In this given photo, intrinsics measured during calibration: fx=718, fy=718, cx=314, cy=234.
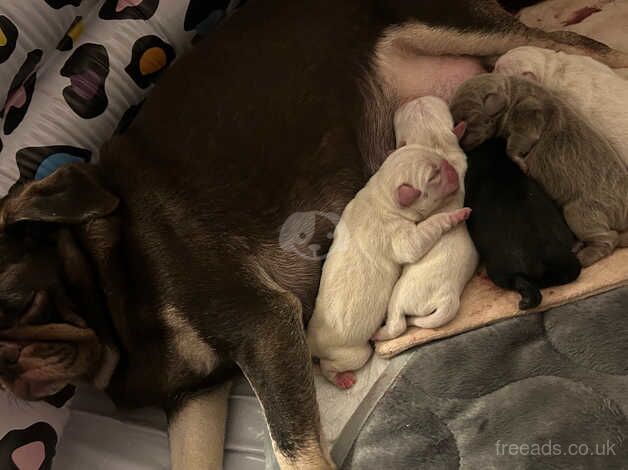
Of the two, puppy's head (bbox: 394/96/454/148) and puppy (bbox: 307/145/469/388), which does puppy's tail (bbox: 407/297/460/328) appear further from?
puppy's head (bbox: 394/96/454/148)

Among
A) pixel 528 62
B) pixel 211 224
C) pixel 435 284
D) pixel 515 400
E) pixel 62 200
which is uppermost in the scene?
pixel 62 200

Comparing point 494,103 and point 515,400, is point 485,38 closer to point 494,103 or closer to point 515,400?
point 494,103

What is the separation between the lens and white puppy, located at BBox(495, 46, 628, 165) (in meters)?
1.76

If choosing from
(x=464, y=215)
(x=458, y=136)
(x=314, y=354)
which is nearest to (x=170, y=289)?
(x=314, y=354)

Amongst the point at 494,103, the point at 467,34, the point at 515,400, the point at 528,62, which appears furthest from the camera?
the point at 467,34

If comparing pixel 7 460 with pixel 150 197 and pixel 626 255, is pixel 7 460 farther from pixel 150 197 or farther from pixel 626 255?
pixel 626 255

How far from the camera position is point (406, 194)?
1688 millimetres

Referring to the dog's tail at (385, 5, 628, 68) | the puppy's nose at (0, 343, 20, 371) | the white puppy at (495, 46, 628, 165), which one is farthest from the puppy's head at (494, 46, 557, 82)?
the puppy's nose at (0, 343, 20, 371)

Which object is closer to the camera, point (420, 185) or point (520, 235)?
point (520, 235)

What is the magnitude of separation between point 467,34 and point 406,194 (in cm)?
73

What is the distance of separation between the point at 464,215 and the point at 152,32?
104cm

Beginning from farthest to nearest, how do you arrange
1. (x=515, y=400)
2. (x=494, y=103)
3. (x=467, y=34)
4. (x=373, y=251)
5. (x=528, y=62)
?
(x=467, y=34), (x=528, y=62), (x=494, y=103), (x=373, y=251), (x=515, y=400)

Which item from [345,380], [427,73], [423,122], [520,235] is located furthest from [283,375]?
[427,73]

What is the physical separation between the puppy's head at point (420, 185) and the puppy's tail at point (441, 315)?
228 mm
